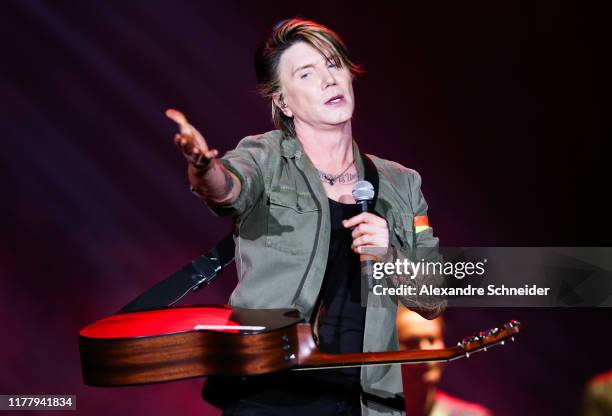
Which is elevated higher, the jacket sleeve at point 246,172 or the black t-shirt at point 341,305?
the jacket sleeve at point 246,172

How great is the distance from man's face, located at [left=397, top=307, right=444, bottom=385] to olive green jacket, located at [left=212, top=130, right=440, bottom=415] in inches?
65.4

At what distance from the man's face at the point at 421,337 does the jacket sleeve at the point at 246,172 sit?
189 centimetres

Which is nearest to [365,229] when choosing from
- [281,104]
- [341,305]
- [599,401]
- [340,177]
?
[341,305]

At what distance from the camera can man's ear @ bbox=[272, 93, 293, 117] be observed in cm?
231

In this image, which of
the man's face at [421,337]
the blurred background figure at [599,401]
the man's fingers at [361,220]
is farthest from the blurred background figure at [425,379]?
the blurred background figure at [599,401]

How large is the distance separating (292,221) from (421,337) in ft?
6.44

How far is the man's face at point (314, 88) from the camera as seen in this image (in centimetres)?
221

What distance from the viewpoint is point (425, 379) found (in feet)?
12.3

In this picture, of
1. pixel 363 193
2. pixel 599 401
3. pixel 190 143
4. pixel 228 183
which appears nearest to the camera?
pixel 599 401

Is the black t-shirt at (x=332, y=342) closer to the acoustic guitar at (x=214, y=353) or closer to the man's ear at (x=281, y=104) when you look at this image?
the acoustic guitar at (x=214, y=353)

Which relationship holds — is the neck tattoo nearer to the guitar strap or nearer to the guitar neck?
the guitar strap

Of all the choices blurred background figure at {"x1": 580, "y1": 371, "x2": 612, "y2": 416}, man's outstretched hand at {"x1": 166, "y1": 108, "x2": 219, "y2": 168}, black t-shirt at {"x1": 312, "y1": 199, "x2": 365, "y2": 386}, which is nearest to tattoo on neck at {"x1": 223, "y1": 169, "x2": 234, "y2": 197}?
man's outstretched hand at {"x1": 166, "y1": 108, "x2": 219, "y2": 168}

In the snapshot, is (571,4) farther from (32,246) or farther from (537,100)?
(32,246)

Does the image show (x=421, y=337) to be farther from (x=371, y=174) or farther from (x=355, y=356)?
(x=355, y=356)
